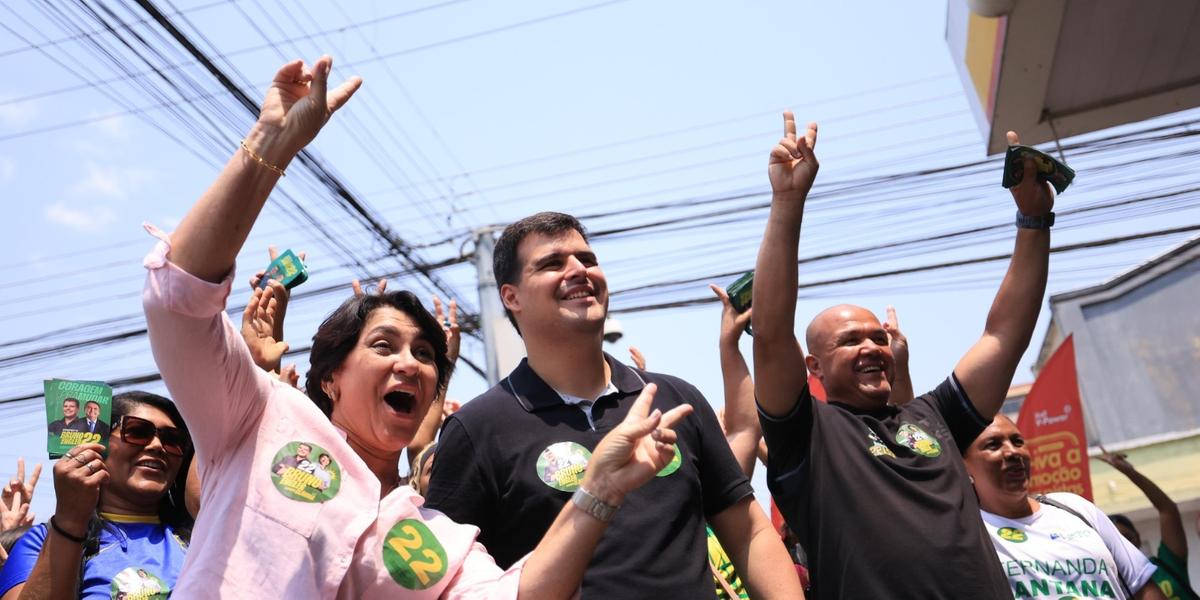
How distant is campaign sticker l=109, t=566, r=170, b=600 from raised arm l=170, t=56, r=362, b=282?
1.68 m

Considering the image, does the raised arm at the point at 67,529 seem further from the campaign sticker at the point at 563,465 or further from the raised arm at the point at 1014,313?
the raised arm at the point at 1014,313

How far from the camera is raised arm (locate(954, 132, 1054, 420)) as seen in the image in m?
3.94

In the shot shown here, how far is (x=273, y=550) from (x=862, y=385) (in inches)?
93.5

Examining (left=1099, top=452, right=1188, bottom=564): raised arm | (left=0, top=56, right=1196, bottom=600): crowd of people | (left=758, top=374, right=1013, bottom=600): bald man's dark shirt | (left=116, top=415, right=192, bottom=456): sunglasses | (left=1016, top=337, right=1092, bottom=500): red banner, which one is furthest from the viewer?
(left=1016, top=337, right=1092, bottom=500): red banner

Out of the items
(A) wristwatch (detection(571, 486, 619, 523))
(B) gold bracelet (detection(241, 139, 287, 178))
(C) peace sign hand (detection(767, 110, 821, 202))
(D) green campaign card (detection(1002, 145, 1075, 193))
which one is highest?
(D) green campaign card (detection(1002, 145, 1075, 193))

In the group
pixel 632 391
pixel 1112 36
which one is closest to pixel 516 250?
pixel 632 391

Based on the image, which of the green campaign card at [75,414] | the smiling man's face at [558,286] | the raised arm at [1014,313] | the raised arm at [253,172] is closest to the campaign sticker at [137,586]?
the green campaign card at [75,414]

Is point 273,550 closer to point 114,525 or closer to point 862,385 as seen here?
point 114,525

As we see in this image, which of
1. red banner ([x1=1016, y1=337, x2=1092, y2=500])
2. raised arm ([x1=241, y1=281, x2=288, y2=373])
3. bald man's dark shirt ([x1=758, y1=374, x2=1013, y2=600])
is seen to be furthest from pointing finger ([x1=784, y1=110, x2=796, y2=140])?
red banner ([x1=1016, y1=337, x2=1092, y2=500])

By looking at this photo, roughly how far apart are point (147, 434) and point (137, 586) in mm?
572

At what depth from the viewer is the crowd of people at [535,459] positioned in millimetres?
2031

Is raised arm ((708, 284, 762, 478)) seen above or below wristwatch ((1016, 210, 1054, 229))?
below

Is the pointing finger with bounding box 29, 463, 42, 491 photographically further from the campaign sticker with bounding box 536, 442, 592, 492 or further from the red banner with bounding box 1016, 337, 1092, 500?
the red banner with bounding box 1016, 337, 1092, 500

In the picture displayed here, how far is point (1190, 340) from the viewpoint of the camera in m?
20.9
